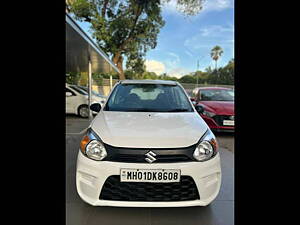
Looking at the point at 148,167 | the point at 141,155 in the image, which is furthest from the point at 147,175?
the point at 141,155

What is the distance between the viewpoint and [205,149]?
7.84 feet

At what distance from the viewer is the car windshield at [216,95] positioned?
725cm

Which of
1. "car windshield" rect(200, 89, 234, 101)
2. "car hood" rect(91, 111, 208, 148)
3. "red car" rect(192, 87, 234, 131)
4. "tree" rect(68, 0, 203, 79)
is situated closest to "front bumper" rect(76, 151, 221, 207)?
"car hood" rect(91, 111, 208, 148)

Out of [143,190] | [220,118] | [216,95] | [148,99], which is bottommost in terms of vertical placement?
[143,190]

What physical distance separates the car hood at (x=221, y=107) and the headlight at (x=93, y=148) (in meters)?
4.46

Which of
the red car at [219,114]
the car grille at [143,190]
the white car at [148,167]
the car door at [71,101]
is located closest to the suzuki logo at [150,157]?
the white car at [148,167]

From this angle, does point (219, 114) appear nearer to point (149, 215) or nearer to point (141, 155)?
point (149, 215)

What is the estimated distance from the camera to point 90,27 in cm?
1900

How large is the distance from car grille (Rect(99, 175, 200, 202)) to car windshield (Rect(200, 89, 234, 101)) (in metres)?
5.38

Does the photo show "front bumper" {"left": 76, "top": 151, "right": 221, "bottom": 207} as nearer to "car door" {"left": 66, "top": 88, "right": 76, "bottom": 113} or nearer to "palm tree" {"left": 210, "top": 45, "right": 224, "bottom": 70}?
"car door" {"left": 66, "top": 88, "right": 76, "bottom": 113}

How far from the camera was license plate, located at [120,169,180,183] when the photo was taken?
218 cm

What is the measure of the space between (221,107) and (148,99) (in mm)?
3389
